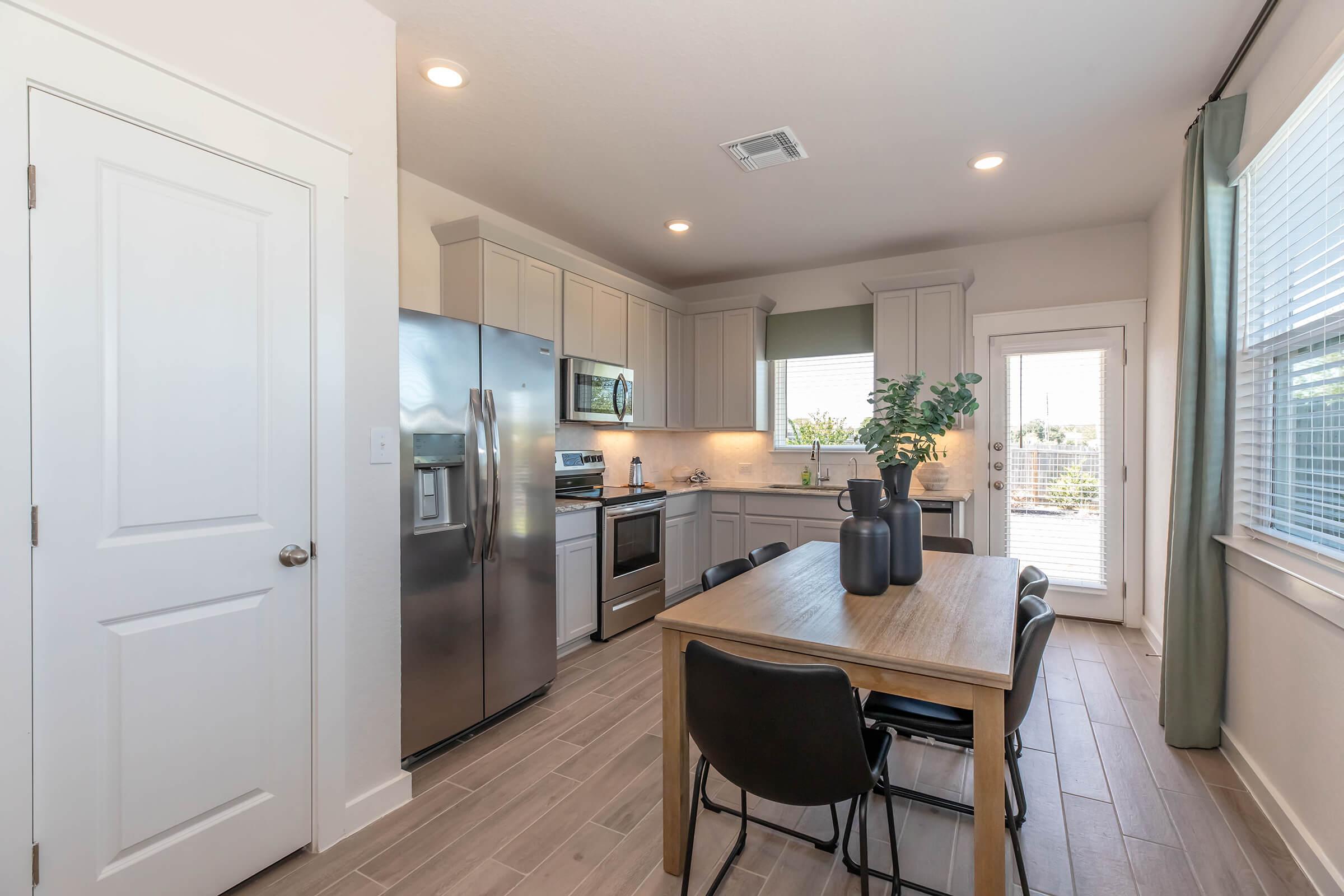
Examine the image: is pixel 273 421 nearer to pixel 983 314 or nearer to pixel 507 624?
pixel 507 624

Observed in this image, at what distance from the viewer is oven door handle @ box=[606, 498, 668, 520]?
385 centimetres

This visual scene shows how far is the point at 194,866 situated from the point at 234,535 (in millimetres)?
895

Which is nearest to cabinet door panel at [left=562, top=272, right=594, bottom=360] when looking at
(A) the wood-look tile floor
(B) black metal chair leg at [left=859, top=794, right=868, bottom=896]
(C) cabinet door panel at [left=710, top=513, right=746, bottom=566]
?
(C) cabinet door panel at [left=710, top=513, right=746, bottom=566]

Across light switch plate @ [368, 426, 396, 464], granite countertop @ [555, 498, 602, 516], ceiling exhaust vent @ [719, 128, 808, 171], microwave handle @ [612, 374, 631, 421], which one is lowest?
granite countertop @ [555, 498, 602, 516]

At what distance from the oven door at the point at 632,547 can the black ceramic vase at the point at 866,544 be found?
2057 mm

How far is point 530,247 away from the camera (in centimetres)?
371

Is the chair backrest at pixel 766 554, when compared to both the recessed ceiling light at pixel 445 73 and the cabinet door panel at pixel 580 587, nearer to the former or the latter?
the cabinet door panel at pixel 580 587

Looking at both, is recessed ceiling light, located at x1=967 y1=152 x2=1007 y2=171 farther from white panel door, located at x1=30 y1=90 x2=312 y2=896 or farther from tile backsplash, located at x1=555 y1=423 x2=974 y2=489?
white panel door, located at x1=30 y1=90 x2=312 y2=896

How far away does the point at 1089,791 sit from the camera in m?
2.22

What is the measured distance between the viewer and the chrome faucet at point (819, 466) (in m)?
5.11

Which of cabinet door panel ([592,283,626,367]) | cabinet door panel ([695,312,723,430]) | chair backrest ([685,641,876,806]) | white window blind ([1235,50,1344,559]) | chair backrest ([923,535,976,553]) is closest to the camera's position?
chair backrest ([685,641,876,806])

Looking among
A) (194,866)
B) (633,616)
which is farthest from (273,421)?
(633,616)

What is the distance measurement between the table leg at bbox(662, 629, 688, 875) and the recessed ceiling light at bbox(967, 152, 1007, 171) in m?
2.93

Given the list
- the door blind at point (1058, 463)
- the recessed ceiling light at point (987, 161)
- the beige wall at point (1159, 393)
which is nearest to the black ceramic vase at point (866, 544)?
the recessed ceiling light at point (987, 161)
